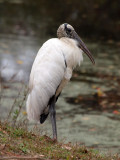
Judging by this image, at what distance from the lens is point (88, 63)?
37.9ft

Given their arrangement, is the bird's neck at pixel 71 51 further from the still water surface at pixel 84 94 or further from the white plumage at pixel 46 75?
the still water surface at pixel 84 94

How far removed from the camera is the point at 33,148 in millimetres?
4578

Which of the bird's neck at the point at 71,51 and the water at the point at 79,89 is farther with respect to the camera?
the water at the point at 79,89

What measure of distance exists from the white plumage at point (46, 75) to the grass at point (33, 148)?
36 cm

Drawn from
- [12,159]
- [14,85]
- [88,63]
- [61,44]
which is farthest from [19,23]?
[12,159]

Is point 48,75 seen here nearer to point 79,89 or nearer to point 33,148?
point 33,148

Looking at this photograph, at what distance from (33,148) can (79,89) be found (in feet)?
16.5

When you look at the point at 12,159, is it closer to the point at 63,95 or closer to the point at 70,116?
→ the point at 70,116

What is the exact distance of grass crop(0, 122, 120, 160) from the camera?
4.38 m

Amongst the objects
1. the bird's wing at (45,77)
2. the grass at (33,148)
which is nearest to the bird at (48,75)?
the bird's wing at (45,77)

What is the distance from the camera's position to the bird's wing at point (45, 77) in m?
5.25

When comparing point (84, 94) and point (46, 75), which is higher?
point (46, 75)

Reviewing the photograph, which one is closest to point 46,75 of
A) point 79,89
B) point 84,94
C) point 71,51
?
point 71,51

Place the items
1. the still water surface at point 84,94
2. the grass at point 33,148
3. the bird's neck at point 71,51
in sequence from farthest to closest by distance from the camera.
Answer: the still water surface at point 84,94
the bird's neck at point 71,51
the grass at point 33,148
